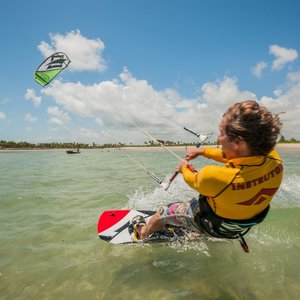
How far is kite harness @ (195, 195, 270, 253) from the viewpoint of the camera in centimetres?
355

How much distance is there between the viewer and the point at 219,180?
307cm

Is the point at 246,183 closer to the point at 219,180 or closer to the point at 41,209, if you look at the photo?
the point at 219,180

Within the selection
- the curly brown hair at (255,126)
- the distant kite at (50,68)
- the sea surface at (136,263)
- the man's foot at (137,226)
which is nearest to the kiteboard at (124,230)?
the man's foot at (137,226)

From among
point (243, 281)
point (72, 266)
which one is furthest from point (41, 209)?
point (243, 281)

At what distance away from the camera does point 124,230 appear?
6.14 metres

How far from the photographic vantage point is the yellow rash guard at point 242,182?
305cm

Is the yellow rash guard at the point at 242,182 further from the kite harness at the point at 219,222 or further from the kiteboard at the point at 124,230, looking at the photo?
the kiteboard at the point at 124,230

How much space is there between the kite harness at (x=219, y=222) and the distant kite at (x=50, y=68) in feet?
26.6

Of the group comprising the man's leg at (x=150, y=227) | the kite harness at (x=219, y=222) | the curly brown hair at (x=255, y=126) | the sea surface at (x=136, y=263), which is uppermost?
the curly brown hair at (x=255, y=126)

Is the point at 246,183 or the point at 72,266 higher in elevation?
the point at 246,183

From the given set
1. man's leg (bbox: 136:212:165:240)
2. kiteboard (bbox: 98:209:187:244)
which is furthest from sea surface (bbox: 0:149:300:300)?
man's leg (bbox: 136:212:165:240)

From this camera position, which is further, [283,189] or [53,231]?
[283,189]

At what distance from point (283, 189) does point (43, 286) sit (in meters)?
9.68

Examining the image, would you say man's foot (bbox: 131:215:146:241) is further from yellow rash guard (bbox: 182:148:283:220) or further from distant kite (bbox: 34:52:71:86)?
distant kite (bbox: 34:52:71:86)
